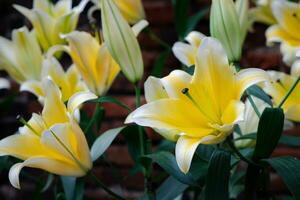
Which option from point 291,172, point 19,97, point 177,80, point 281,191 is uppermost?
point 177,80

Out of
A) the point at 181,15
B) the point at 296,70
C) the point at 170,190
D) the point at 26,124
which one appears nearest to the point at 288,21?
the point at 296,70

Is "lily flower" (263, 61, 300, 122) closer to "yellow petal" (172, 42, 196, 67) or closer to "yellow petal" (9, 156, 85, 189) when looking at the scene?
"yellow petal" (172, 42, 196, 67)

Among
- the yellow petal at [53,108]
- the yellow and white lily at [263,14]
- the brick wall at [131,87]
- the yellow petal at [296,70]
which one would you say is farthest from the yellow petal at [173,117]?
the brick wall at [131,87]

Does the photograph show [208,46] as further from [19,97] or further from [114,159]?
[19,97]

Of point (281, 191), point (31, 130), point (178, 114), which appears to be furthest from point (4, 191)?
point (178, 114)

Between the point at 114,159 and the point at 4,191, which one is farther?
the point at 4,191

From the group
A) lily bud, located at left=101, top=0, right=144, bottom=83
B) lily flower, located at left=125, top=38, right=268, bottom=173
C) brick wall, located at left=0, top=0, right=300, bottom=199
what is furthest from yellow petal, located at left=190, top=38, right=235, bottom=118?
brick wall, located at left=0, top=0, right=300, bottom=199
